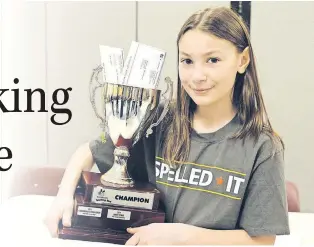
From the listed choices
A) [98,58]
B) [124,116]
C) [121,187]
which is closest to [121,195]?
[121,187]

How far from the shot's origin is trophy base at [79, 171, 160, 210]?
2.52 feet

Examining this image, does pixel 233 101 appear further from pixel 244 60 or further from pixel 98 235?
pixel 98 235

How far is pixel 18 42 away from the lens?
79 centimetres

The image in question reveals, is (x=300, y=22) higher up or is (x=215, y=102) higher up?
(x=300, y=22)

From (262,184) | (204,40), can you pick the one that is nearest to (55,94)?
(204,40)

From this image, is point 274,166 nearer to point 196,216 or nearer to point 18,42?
point 196,216

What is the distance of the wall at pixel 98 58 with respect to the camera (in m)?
0.78

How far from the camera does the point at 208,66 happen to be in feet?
2.47

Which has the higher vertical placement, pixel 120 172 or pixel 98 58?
pixel 98 58

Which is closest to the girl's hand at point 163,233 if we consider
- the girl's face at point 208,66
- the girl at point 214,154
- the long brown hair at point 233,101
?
the girl at point 214,154

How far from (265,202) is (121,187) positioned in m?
0.24

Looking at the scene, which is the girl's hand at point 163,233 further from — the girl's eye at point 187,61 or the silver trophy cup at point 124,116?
the girl's eye at point 187,61

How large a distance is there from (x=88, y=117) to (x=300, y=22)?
0.40 meters

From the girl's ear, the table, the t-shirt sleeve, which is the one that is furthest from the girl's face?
the table
